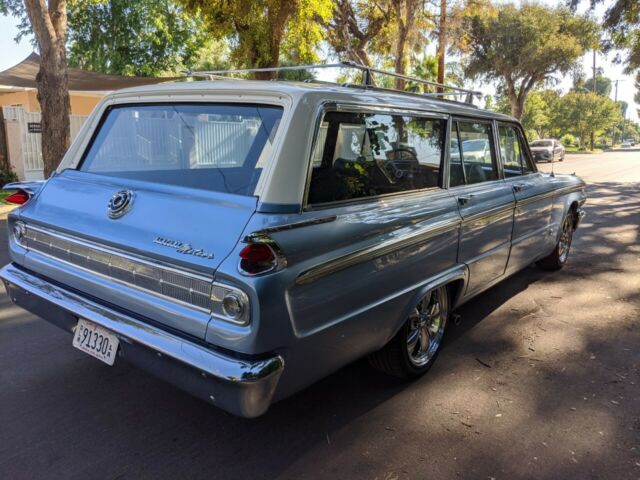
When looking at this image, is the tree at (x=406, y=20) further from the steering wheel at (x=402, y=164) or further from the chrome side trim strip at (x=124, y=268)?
the chrome side trim strip at (x=124, y=268)

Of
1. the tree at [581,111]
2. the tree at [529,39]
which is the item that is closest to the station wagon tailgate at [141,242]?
the tree at [529,39]

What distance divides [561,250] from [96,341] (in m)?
5.30

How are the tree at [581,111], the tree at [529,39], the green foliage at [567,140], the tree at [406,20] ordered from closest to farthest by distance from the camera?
the tree at [406,20] < the tree at [529,39] < the tree at [581,111] < the green foliage at [567,140]

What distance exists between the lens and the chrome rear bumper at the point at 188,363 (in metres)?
2.12

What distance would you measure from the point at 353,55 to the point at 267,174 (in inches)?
703

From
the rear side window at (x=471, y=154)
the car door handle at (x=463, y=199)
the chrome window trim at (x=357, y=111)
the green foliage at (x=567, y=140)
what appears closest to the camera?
the chrome window trim at (x=357, y=111)

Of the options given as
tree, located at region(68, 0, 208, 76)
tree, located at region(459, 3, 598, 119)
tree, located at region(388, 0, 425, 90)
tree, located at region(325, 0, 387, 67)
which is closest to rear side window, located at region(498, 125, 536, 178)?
tree, located at region(388, 0, 425, 90)

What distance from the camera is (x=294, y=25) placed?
14453 mm

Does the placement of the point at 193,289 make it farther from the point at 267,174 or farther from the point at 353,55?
the point at 353,55

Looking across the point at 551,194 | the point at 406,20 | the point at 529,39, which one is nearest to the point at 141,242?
the point at 551,194

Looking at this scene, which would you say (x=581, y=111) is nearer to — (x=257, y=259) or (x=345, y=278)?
(x=345, y=278)

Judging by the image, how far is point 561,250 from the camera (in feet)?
19.9

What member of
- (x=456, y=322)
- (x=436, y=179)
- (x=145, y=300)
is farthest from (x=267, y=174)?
(x=456, y=322)

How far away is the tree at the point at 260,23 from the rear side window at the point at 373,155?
11117mm
